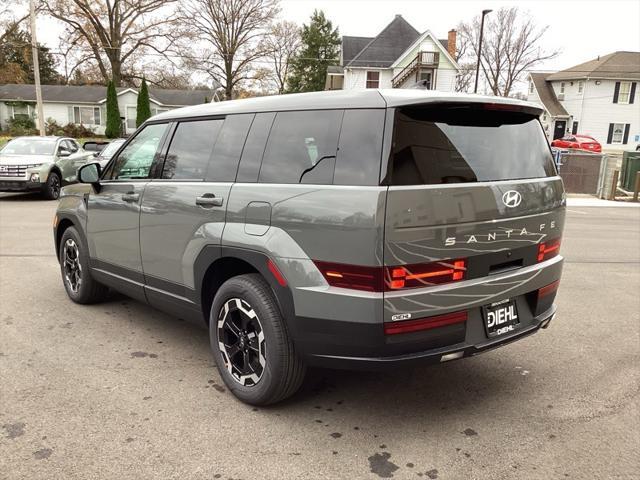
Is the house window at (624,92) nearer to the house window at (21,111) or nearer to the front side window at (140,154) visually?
the front side window at (140,154)

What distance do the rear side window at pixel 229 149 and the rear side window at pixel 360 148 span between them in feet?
2.85

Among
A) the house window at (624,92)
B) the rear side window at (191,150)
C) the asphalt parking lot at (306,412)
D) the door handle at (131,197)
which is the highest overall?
the house window at (624,92)

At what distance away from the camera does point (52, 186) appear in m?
14.2

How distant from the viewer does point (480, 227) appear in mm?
2895

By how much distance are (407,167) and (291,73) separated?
63048 mm

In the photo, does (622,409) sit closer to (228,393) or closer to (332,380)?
(332,380)

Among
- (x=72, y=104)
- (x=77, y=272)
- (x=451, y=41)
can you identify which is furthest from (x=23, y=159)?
(x=72, y=104)

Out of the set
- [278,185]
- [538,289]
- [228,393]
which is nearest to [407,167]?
[278,185]

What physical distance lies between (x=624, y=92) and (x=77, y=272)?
46.5 meters

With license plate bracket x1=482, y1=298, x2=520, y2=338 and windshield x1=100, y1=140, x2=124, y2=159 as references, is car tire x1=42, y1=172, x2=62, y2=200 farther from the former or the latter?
license plate bracket x1=482, y1=298, x2=520, y2=338

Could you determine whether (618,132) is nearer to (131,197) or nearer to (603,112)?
(603,112)

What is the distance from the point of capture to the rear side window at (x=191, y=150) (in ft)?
12.2

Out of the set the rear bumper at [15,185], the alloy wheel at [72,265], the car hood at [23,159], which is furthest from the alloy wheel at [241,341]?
the car hood at [23,159]

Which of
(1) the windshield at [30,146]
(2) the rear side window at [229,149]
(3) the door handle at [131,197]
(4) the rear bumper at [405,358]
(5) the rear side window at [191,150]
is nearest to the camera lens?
(4) the rear bumper at [405,358]
